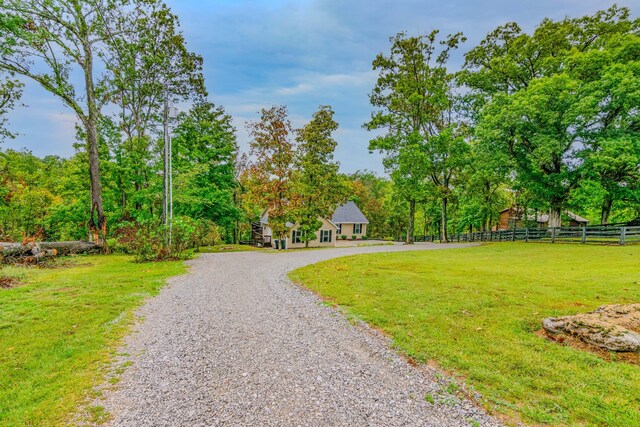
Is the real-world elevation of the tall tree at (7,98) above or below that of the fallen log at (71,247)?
above

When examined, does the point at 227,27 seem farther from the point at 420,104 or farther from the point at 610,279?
the point at 610,279

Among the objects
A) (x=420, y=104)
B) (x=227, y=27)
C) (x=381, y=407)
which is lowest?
(x=381, y=407)

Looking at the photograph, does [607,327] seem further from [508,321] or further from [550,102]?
[550,102]

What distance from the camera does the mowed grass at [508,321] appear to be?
3.09m

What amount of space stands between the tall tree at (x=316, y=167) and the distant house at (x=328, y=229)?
9.33ft

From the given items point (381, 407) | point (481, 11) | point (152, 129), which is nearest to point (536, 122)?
point (481, 11)

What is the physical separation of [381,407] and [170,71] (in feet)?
78.2

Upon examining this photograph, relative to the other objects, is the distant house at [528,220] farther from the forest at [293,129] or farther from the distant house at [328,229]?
the distant house at [328,229]

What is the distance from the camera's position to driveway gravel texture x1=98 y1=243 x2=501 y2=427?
115 inches

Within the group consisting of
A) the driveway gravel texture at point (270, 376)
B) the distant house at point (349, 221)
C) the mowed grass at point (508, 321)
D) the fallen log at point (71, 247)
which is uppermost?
the distant house at point (349, 221)

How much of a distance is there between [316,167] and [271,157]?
3527 mm

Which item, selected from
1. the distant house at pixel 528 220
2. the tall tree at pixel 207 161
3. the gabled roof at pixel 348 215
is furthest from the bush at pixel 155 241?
the distant house at pixel 528 220

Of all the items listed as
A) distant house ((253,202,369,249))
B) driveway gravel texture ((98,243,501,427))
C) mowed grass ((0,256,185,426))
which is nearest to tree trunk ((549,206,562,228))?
distant house ((253,202,369,249))

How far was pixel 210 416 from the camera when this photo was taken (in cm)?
291
